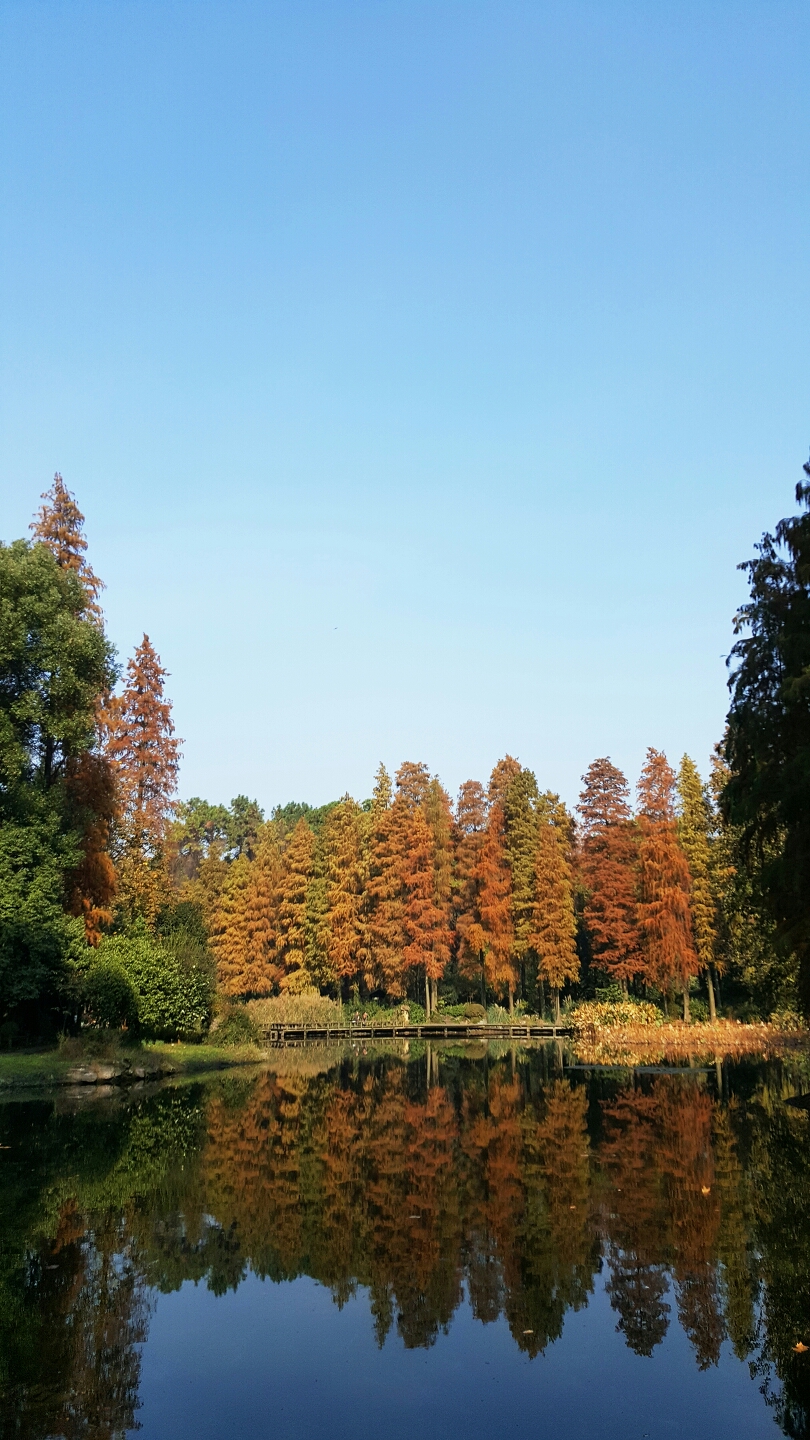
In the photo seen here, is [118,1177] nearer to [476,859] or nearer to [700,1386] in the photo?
[700,1386]

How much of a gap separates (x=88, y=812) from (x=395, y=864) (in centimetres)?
Result: 2859

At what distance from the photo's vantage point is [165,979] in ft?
120

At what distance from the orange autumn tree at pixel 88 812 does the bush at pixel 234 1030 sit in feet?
21.4

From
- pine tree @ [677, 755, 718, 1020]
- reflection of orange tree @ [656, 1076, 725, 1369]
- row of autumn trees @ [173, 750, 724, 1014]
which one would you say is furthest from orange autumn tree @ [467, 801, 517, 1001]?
reflection of orange tree @ [656, 1076, 725, 1369]

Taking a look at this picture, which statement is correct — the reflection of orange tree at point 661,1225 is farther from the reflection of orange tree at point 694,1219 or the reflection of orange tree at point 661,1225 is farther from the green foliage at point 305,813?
the green foliage at point 305,813

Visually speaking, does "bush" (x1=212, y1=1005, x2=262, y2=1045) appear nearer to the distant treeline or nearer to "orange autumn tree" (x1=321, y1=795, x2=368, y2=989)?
the distant treeline

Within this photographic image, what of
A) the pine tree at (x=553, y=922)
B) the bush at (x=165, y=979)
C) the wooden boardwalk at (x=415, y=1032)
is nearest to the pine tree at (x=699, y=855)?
the pine tree at (x=553, y=922)

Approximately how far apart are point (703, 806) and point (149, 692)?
3038cm

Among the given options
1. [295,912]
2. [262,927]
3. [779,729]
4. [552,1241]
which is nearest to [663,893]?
[295,912]

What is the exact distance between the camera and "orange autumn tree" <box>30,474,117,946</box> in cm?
3697

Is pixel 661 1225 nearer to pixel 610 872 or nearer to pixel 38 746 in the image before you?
pixel 38 746

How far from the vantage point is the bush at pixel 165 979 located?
35.7m

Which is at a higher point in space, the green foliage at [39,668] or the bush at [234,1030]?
the green foliage at [39,668]

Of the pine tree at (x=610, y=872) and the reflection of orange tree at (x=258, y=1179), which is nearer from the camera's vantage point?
the reflection of orange tree at (x=258, y=1179)
